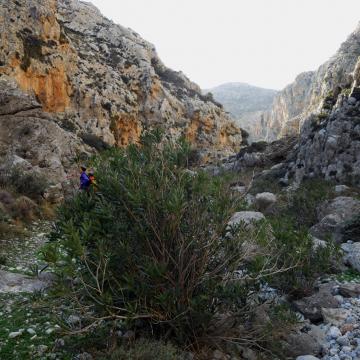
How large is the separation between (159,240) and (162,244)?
6 cm

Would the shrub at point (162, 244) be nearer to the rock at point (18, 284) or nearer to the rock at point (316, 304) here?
the rock at point (316, 304)

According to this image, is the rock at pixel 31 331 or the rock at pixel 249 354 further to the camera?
the rock at pixel 31 331

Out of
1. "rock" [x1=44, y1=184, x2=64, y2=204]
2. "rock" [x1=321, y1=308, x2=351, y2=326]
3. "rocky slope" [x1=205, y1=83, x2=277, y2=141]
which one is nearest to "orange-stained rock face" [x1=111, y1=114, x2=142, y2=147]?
"rock" [x1=44, y1=184, x2=64, y2=204]

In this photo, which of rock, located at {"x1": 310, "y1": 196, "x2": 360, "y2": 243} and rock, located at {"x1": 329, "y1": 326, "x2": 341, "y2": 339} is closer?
rock, located at {"x1": 329, "y1": 326, "x2": 341, "y2": 339}

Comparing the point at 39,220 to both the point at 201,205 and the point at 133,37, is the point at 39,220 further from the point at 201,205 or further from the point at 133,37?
the point at 133,37

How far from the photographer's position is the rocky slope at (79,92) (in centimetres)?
1753

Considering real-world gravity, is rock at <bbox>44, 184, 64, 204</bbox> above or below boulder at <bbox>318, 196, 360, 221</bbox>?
below

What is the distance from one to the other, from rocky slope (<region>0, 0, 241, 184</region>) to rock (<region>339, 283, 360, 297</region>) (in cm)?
1152

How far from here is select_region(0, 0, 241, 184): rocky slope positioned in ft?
57.5

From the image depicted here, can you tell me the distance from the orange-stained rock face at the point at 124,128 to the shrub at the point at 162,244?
2966 centimetres

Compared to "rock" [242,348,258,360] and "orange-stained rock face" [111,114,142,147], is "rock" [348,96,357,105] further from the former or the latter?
"orange-stained rock face" [111,114,142,147]

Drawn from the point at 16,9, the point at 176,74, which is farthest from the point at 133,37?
the point at 16,9

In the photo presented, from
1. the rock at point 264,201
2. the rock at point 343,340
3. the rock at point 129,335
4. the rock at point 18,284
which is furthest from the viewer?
the rock at point 264,201

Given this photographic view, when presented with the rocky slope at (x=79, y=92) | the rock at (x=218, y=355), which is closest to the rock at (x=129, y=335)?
the rock at (x=218, y=355)
